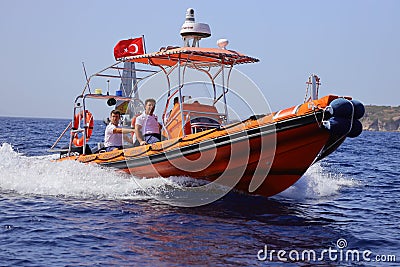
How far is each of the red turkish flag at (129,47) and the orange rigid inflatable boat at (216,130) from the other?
0.8 inches

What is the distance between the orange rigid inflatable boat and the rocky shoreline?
378ft

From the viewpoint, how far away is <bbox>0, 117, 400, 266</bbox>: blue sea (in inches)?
234

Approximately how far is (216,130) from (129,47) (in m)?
3.46

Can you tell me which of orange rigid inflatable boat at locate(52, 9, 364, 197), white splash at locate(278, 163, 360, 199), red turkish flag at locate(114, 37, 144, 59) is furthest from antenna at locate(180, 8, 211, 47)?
white splash at locate(278, 163, 360, 199)

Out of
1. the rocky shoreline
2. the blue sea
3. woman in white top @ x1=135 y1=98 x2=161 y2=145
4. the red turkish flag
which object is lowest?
the blue sea

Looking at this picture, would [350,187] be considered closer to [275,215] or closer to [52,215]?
[275,215]

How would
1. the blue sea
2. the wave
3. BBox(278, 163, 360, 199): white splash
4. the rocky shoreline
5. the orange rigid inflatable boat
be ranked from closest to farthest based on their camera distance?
the blue sea
the orange rigid inflatable boat
the wave
BBox(278, 163, 360, 199): white splash
the rocky shoreline

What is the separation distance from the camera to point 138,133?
948 cm

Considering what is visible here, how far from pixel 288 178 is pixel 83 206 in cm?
336

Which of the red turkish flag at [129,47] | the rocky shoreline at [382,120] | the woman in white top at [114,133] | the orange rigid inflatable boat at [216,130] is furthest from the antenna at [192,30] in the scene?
the rocky shoreline at [382,120]

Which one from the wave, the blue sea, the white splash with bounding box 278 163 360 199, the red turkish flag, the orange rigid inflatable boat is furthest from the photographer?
the red turkish flag

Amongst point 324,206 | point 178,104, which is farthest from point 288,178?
point 178,104

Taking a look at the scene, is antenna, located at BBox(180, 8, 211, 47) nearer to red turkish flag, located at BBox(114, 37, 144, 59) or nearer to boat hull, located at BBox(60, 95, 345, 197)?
red turkish flag, located at BBox(114, 37, 144, 59)

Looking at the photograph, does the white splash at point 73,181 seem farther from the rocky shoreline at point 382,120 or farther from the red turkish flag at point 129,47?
the rocky shoreline at point 382,120
